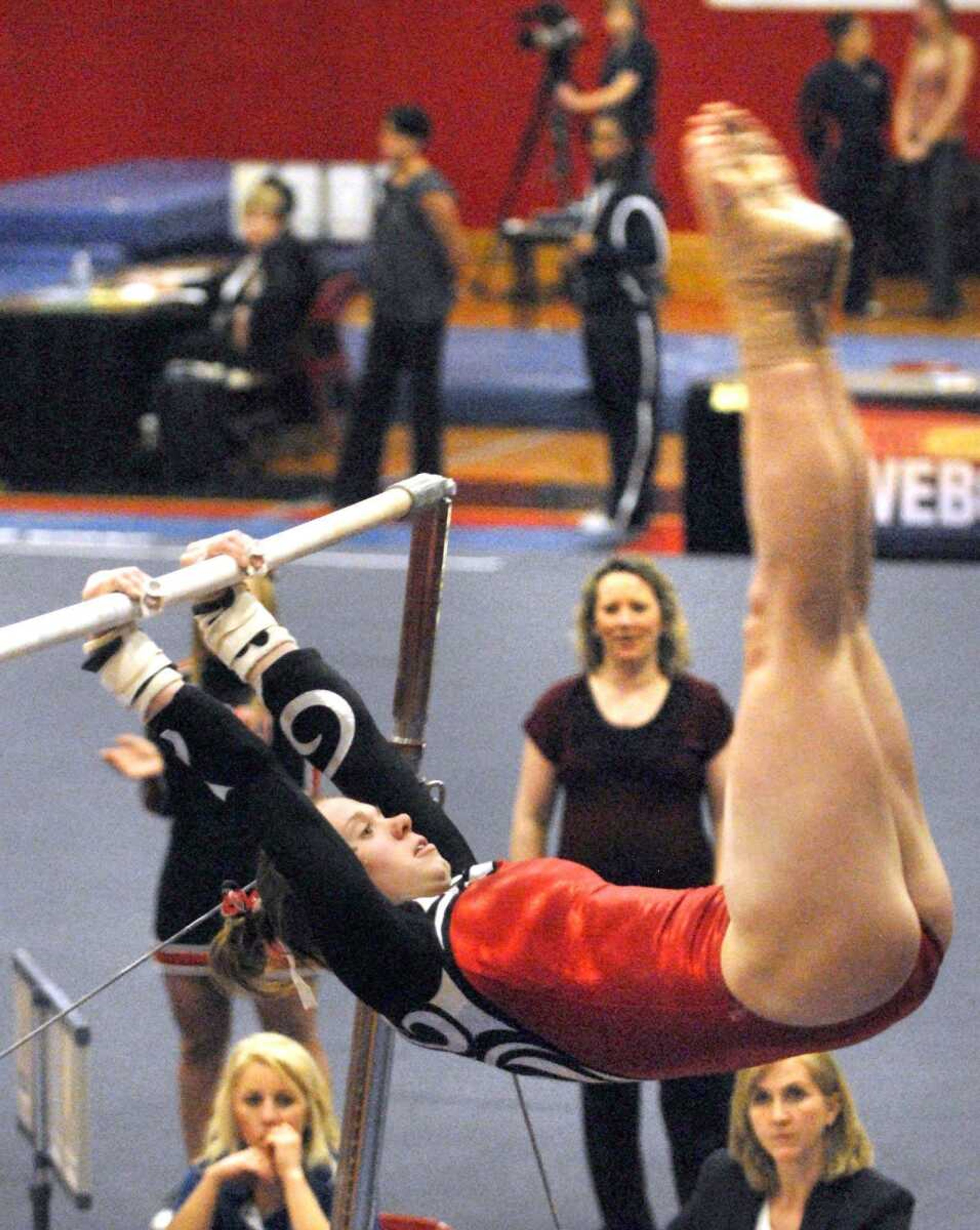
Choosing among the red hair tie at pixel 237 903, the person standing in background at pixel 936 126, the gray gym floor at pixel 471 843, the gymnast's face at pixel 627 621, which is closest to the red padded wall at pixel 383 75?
the person standing in background at pixel 936 126

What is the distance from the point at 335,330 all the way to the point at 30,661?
3.70 metres

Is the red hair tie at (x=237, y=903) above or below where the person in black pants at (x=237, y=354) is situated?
below

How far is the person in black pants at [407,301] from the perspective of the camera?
850cm

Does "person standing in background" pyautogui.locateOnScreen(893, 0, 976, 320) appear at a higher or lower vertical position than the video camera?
lower

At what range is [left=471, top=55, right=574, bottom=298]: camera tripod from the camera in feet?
40.4

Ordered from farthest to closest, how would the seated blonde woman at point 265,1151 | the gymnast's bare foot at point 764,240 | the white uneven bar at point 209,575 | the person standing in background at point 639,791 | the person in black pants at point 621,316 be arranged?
1. the person in black pants at point 621,316
2. the person standing in background at point 639,791
3. the seated blonde woman at point 265,1151
4. the white uneven bar at point 209,575
5. the gymnast's bare foot at point 764,240

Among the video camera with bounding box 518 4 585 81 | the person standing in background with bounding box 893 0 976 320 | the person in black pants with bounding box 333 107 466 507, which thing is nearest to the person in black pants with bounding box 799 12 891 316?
the person standing in background with bounding box 893 0 976 320

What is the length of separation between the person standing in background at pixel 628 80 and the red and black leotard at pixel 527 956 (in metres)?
9.04

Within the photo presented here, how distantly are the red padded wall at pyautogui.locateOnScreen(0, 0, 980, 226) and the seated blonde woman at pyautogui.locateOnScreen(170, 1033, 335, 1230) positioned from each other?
10.5 meters

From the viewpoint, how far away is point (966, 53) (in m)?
11.9

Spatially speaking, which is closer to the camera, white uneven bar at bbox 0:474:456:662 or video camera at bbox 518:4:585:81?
white uneven bar at bbox 0:474:456:662

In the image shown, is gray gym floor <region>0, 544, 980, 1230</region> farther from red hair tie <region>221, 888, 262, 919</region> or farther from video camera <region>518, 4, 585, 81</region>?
video camera <region>518, 4, 585, 81</region>

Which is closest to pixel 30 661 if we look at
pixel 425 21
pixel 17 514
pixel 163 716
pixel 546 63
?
pixel 17 514

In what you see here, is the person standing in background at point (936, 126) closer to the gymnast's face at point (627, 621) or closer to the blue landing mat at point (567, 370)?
the blue landing mat at point (567, 370)
